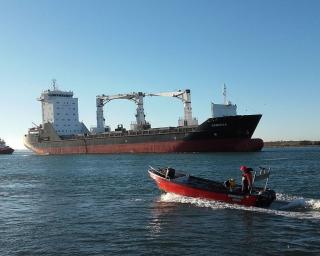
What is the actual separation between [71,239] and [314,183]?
17110 mm

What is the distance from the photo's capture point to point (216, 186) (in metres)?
20.7

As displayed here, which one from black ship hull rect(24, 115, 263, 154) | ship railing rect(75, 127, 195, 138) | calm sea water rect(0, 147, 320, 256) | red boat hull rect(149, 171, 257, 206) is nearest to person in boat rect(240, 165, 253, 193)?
red boat hull rect(149, 171, 257, 206)

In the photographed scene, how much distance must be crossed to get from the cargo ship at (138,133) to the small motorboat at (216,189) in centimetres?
3975

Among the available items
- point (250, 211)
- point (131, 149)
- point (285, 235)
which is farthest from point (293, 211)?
point (131, 149)

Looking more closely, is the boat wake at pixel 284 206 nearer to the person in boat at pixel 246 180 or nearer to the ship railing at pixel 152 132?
the person in boat at pixel 246 180

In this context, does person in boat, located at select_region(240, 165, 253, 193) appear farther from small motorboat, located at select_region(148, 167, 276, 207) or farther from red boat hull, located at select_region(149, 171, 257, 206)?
red boat hull, located at select_region(149, 171, 257, 206)

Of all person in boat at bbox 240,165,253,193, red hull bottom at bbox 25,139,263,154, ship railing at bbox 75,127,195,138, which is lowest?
person in boat at bbox 240,165,253,193

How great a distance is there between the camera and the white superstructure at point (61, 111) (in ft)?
308

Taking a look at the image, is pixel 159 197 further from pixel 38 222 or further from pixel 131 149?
pixel 131 149

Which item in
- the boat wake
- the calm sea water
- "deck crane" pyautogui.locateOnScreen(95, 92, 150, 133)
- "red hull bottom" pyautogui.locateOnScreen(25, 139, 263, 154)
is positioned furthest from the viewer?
"deck crane" pyautogui.locateOnScreen(95, 92, 150, 133)

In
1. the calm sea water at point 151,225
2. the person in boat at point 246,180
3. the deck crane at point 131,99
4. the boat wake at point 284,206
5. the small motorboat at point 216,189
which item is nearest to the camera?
the calm sea water at point 151,225

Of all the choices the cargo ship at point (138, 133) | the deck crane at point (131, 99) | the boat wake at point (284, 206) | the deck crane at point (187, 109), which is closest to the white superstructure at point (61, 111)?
the cargo ship at point (138, 133)

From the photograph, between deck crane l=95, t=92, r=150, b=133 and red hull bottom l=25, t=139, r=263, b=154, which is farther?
deck crane l=95, t=92, r=150, b=133

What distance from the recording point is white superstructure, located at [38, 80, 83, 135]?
93.9m
